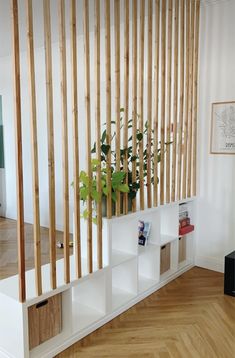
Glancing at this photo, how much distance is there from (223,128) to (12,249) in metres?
3.02

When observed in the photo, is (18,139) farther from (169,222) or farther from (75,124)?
(169,222)

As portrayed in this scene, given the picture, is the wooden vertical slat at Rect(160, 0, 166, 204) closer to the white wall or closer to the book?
the book

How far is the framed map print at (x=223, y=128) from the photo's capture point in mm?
3610

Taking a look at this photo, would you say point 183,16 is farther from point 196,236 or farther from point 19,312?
point 19,312

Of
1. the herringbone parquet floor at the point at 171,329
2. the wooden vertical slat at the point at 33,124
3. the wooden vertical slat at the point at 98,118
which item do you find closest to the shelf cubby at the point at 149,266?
the herringbone parquet floor at the point at 171,329

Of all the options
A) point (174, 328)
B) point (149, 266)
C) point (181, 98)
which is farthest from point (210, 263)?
point (181, 98)

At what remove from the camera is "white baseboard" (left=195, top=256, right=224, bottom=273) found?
150 inches

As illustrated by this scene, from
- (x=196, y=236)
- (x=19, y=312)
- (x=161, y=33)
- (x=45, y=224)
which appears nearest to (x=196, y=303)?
(x=196, y=236)

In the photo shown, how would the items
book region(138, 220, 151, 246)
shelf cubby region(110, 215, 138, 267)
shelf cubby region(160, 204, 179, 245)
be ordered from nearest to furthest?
1. shelf cubby region(110, 215, 138, 267)
2. book region(138, 220, 151, 246)
3. shelf cubby region(160, 204, 179, 245)

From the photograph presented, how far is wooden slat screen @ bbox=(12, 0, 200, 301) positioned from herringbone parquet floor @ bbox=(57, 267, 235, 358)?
0.52 meters

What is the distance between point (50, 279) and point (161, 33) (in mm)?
2432

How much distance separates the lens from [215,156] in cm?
376

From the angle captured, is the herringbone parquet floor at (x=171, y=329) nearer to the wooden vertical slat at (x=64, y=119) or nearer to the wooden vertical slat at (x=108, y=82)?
the wooden vertical slat at (x=64, y=119)

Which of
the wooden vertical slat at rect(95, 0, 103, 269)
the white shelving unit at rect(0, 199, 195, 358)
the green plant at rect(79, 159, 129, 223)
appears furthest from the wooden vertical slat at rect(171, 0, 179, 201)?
the wooden vertical slat at rect(95, 0, 103, 269)
